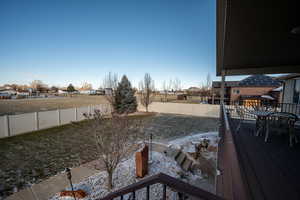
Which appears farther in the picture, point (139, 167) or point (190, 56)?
point (190, 56)

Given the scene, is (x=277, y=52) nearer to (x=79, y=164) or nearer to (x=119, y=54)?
(x=79, y=164)

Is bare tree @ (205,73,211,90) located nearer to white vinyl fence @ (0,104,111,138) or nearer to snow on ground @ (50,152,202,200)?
white vinyl fence @ (0,104,111,138)

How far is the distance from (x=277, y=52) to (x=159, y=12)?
664 cm

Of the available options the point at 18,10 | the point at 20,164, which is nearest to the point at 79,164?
the point at 20,164

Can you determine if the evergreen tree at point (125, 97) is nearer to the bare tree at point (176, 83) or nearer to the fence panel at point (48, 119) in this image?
the fence panel at point (48, 119)

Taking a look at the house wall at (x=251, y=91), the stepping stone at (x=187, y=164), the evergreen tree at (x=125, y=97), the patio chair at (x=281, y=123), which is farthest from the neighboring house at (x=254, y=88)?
the stepping stone at (x=187, y=164)

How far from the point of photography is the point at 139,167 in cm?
373

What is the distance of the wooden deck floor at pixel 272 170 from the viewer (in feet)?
5.26

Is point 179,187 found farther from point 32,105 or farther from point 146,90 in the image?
point 32,105

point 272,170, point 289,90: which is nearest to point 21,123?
point 272,170

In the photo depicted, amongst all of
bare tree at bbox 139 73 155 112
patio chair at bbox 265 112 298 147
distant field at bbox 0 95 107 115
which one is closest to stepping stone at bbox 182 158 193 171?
patio chair at bbox 265 112 298 147

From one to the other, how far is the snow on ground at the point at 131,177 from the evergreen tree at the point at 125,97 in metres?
9.47

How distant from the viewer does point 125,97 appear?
14.1m

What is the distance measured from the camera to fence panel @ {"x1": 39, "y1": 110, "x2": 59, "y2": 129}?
827cm
